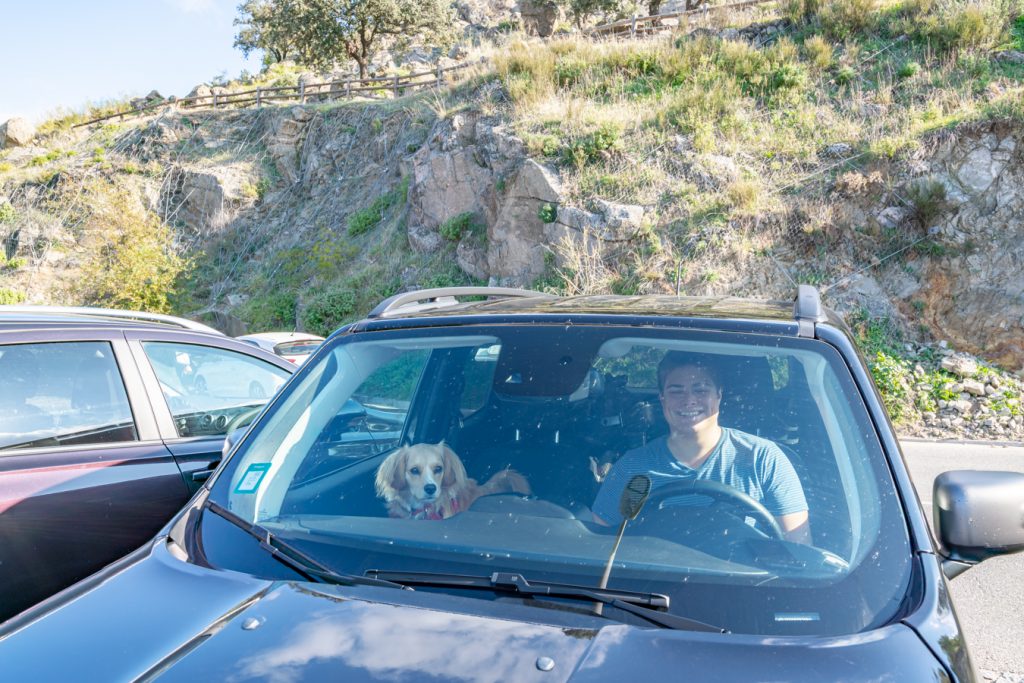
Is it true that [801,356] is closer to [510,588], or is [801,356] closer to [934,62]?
[510,588]

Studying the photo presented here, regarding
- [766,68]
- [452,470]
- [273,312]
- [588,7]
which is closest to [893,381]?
[766,68]

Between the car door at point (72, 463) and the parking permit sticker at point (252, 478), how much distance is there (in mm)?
1282

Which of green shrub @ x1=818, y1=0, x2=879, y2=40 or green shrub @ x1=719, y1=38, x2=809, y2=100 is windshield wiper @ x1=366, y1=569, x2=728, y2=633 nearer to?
green shrub @ x1=719, y1=38, x2=809, y2=100

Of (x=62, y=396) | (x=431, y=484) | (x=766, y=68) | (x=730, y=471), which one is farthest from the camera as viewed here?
(x=766, y=68)

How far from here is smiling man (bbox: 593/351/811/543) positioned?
2.29m

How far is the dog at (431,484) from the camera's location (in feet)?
8.14

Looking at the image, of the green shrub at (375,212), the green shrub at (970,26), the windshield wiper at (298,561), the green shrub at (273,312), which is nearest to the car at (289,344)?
the windshield wiper at (298,561)

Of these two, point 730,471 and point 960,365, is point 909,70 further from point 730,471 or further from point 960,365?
point 730,471

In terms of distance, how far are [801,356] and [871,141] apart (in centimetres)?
1413

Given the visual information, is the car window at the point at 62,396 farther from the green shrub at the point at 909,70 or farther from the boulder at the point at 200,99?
the boulder at the point at 200,99

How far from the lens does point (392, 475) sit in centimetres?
269

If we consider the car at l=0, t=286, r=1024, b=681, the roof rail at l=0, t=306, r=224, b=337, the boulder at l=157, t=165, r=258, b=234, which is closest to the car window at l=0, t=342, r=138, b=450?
the roof rail at l=0, t=306, r=224, b=337

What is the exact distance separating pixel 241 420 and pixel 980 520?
333cm

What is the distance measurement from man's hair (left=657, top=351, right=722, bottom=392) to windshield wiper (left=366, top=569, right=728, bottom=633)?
833 mm
